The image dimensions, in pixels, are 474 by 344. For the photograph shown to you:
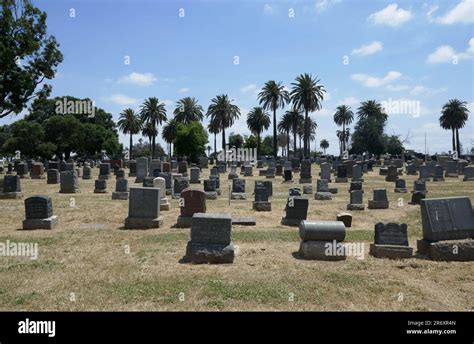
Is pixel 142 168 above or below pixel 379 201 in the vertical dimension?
above

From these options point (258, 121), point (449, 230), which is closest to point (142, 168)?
point (449, 230)

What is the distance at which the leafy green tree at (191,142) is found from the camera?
56.2 metres

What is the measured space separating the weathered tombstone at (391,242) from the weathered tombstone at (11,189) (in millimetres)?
17943

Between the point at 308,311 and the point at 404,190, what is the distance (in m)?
19.1

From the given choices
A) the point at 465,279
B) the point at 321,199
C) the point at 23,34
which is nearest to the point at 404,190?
the point at 321,199

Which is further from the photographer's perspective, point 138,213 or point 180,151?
point 180,151

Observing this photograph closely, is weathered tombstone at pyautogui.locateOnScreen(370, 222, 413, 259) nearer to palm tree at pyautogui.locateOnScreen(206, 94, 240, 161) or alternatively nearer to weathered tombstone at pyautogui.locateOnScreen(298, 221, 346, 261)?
weathered tombstone at pyautogui.locateOnScreen(298, 221, 346, 261)

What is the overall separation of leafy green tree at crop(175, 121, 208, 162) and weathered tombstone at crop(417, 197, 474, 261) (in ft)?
158

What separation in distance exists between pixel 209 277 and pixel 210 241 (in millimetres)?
1470

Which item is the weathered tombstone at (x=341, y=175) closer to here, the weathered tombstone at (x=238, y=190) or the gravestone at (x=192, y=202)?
the weathered tombstone at (x=238, y=190)

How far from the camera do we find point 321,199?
20484mm

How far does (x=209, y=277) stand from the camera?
769cm

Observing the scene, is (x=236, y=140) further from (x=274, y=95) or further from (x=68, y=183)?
(x=68, y=183)
